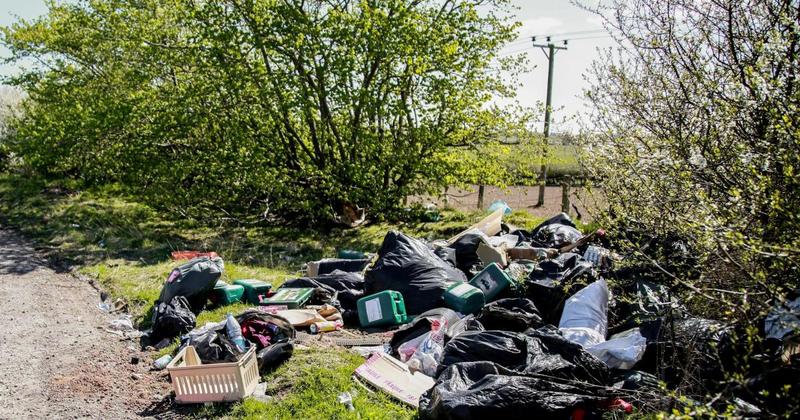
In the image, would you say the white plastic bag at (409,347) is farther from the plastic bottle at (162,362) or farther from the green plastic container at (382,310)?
the plastic bottle at (162,362)

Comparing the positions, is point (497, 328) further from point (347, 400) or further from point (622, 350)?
point (347, 400)

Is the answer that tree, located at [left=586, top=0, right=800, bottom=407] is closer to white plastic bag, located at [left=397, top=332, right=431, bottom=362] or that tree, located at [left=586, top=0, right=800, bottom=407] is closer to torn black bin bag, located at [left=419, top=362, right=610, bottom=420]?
torn black bin bag, located at [left=419, top=362, right=610, bottom=420]

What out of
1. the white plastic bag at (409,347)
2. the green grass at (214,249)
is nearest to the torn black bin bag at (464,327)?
the white plastic bag at (409,347)

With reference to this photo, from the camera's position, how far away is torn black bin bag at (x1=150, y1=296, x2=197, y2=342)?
17.7ft

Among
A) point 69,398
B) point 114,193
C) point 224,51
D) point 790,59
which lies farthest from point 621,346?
point 114,193

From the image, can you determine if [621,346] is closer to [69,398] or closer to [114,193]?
[69,398]

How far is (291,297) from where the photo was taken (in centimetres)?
582

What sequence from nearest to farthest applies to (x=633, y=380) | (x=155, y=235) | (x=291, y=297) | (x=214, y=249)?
1. (x=633, y=380)
2. (x=291, y=297)
3. (x=214, y=249)
4. (x=155, y=235)

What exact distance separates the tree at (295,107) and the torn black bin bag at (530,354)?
624 cm

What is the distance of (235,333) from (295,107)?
6.27 meters

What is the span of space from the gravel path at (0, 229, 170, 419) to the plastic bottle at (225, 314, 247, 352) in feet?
1.95

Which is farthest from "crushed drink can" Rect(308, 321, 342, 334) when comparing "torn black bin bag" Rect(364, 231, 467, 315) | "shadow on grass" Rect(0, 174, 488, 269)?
"shadow on grass" Rect(0, 174, 488, 269)

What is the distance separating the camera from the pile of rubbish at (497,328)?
3.34 meters

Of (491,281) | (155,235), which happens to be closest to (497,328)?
(491,281)
